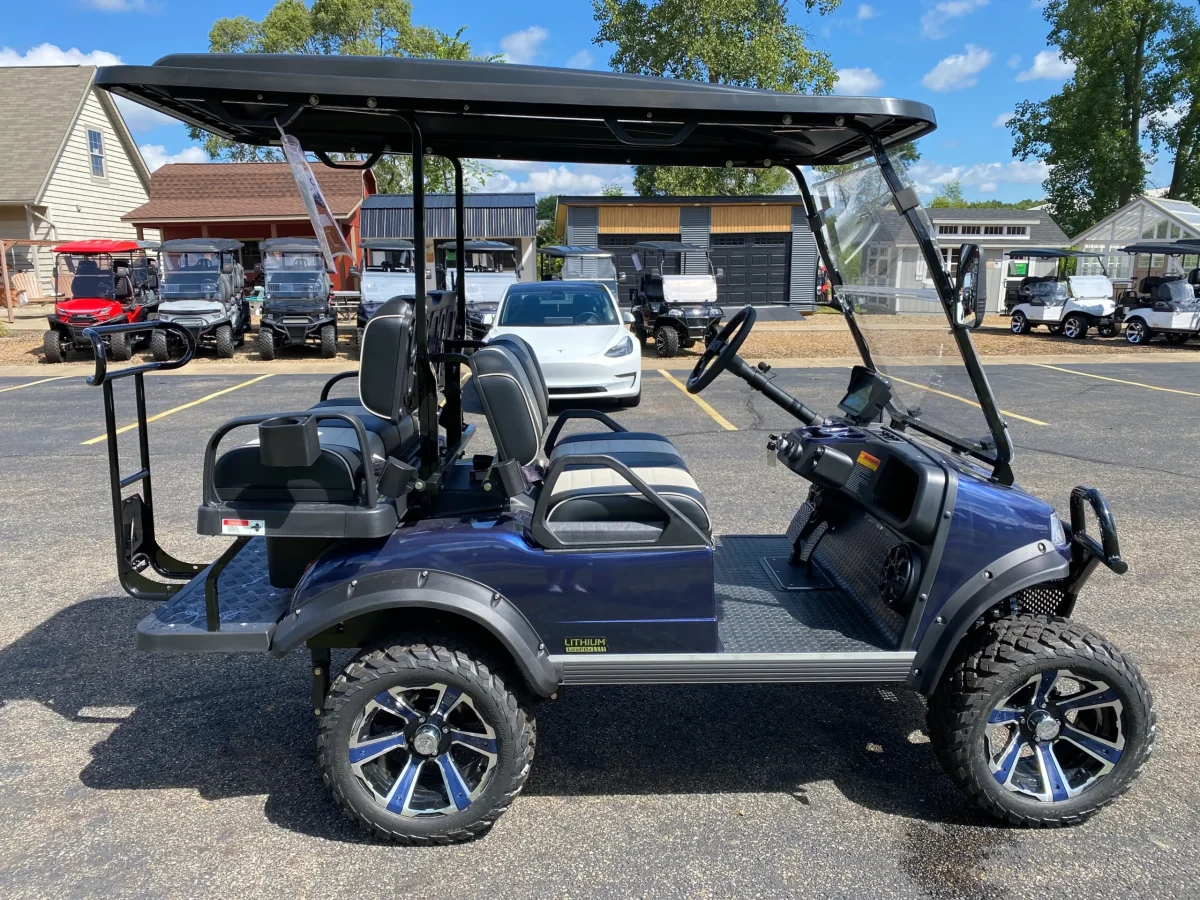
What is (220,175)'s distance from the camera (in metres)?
29.7

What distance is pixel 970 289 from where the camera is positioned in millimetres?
2539

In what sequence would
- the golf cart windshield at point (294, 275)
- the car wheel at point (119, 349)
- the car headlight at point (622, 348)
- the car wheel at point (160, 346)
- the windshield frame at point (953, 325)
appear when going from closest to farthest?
the windshield frame at point (953, 325), the car headlight at point (622, 348), the car wheel at point (160, 346), the car wheel at point (119, 349), the golf cart windshield at point (294, 275)

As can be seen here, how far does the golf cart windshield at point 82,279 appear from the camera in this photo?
15836 millimetres

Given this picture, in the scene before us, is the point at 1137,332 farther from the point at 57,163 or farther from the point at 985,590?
the point at 57,163

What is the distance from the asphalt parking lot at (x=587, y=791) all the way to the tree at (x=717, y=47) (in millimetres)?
26979

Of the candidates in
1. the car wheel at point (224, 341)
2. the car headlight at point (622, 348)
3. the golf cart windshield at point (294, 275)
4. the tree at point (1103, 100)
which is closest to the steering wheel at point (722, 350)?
the car headlight at point (622, 348)

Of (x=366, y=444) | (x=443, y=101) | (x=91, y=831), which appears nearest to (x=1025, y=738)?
(x=366, y=444)

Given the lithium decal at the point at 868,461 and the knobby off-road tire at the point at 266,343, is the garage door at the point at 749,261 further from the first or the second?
the lithium decal at the point at 868,461

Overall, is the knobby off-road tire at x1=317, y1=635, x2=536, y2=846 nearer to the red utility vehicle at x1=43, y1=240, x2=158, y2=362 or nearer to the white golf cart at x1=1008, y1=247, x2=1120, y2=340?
the red utility vehicle at x1=43, y1=240, x2=158, y2=362

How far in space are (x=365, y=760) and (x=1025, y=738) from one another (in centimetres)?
198

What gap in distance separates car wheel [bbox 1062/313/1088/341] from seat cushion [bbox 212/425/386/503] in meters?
19.8

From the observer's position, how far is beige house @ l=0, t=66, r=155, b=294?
82.0ft

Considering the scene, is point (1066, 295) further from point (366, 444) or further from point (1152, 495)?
point (366, 444)

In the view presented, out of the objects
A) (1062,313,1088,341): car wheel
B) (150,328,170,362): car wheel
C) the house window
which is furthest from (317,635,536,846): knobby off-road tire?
the house window
